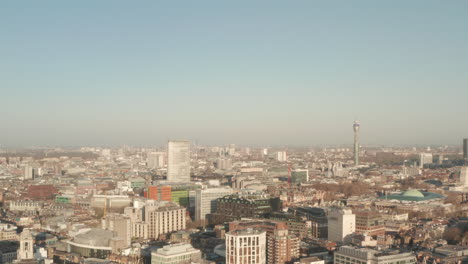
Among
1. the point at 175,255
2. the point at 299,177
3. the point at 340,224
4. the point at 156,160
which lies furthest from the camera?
the point at 156,160

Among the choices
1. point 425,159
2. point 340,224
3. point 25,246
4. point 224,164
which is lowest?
point 340,224

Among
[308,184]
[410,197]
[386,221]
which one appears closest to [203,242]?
[386,221]

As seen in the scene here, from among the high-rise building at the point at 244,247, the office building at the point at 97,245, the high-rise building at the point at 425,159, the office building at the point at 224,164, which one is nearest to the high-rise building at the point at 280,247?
the high-rise building at the point at 244,247

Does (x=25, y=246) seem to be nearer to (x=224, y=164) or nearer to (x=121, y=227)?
(x=121, y=227)

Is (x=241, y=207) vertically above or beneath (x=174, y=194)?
above

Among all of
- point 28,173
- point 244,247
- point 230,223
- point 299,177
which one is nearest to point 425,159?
point 299,177

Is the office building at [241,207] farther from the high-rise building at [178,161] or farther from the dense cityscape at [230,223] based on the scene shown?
the high-rise building at [178,161]

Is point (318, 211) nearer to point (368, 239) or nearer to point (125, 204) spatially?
point (368, 239)
